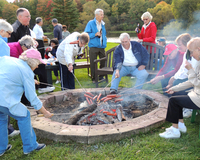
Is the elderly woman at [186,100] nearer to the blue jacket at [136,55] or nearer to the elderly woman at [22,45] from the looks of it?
the blue jacket at [136,55]

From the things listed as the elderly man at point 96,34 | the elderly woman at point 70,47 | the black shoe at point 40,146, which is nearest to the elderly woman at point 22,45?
the elderly woman at point 70,47

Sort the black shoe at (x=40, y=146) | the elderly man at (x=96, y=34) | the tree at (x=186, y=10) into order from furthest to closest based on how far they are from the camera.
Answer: the tree at (x=186, y=10) → the elderly man at (x=96, y=34) → the black shoe at (x=40, y=146)

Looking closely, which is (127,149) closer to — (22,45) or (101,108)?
(101,108)

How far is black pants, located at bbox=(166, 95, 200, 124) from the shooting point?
2659mm

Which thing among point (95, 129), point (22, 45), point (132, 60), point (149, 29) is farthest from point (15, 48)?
point (149, 29)

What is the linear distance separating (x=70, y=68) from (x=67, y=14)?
40.1 metres

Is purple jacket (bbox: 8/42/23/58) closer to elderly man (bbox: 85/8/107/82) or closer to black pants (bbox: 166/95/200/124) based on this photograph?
elderly man (bbox: 85/8/107/82)

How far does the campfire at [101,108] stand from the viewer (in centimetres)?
337

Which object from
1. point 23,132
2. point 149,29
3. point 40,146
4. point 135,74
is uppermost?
point 149,29

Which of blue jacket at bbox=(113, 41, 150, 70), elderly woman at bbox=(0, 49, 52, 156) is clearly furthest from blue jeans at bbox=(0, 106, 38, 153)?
blue jacket at bbox=(113, 41, 150, 70)

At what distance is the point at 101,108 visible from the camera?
3.75m

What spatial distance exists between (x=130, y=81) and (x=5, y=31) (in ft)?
14.9

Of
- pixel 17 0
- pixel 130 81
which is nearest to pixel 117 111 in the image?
pixel 130 81

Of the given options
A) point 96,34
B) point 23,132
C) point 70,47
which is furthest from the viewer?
point 96,34
